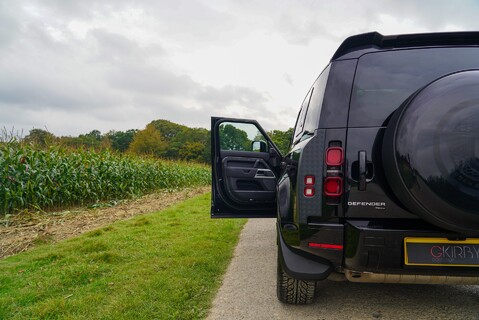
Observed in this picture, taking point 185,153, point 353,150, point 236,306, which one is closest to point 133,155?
point 236,306

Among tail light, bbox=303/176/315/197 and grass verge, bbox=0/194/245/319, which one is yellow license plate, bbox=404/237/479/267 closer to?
tail light, bbox=303/176/315/197

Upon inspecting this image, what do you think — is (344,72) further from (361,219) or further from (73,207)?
(73,207)

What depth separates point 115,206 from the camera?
912 centimetres

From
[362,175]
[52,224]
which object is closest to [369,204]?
[362,175]

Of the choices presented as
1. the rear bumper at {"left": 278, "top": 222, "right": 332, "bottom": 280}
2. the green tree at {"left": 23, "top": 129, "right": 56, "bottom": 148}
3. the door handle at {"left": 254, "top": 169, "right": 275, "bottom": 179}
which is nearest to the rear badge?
the rear bumper at {"left": 278, "top": 222, "right": 332, "bottom": 280}

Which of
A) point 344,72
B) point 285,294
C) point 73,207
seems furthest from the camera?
point 73,207

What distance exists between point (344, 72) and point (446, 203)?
111 centimetres

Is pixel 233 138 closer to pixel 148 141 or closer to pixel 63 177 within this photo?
pixel 63 177

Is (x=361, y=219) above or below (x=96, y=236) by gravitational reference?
above

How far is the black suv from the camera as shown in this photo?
1879mm

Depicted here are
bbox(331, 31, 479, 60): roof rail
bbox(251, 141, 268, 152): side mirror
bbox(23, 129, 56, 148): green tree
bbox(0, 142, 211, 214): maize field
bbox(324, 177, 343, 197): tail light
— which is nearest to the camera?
bbox(324, 177, 343, 197): tail light

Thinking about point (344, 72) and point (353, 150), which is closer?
point (353, 150)

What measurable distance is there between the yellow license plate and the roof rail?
140 cm

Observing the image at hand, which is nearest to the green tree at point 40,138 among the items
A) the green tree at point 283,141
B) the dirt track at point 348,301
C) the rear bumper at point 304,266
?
the green tree at point 283,141
